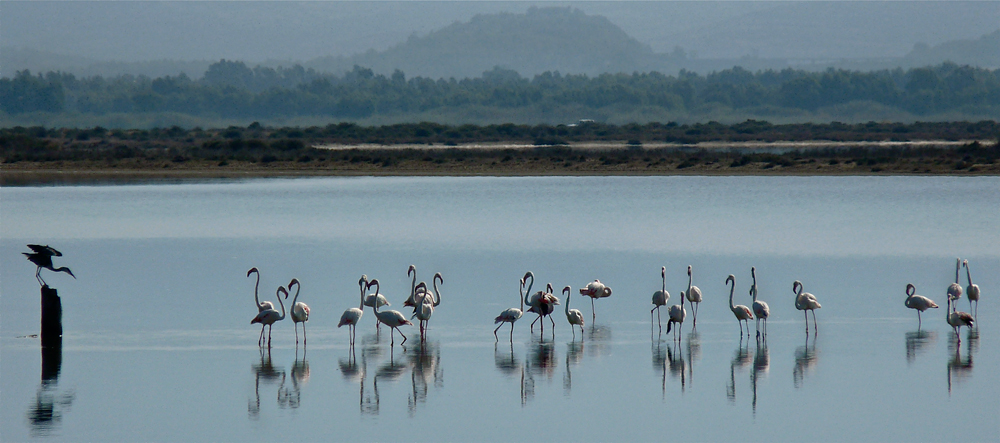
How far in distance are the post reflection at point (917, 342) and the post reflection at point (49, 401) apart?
8435mm

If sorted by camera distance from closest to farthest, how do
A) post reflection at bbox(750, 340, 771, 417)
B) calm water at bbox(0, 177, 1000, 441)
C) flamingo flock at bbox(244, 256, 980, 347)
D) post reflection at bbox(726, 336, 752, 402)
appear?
1. calm water at bbox(0, 177, 1000, 441)
2. post reflection at bbox(726, 336, 752, 402)
3. post reflection at bbox(750, 340, 771, 417)
4. flamingo flock at bbox(244, 256, 980, 347)

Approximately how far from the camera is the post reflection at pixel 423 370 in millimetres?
11445

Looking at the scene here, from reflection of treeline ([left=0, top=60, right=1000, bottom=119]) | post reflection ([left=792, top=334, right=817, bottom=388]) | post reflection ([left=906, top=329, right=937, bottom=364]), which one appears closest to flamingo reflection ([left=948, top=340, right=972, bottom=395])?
post reflection ([left=906, top=329, right=937, bottom=364])

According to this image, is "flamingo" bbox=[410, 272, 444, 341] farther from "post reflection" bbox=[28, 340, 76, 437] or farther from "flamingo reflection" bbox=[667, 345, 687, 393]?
"post reflection" bbox=[28, 340, 76, 437]

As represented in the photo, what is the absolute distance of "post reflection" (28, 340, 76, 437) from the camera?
1033 cm

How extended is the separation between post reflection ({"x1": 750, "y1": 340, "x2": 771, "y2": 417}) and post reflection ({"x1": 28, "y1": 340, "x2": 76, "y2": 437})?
20.3ft

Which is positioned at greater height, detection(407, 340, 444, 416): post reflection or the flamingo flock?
the flamingo flock

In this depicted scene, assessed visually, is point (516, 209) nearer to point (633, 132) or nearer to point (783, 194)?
point (783, 194)

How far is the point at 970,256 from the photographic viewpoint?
2223cm

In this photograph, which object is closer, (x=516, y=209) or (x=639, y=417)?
(x=639, y=417)

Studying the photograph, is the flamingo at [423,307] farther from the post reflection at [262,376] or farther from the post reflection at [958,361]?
the post reflection at [958,361]

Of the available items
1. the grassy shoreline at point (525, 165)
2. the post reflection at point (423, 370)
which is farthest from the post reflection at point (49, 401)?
the grassy shoreline at point (525, 165)

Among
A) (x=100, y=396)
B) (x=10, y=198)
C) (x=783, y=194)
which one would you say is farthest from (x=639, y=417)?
(x=10, y=198)

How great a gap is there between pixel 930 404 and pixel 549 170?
4442 centimetres
